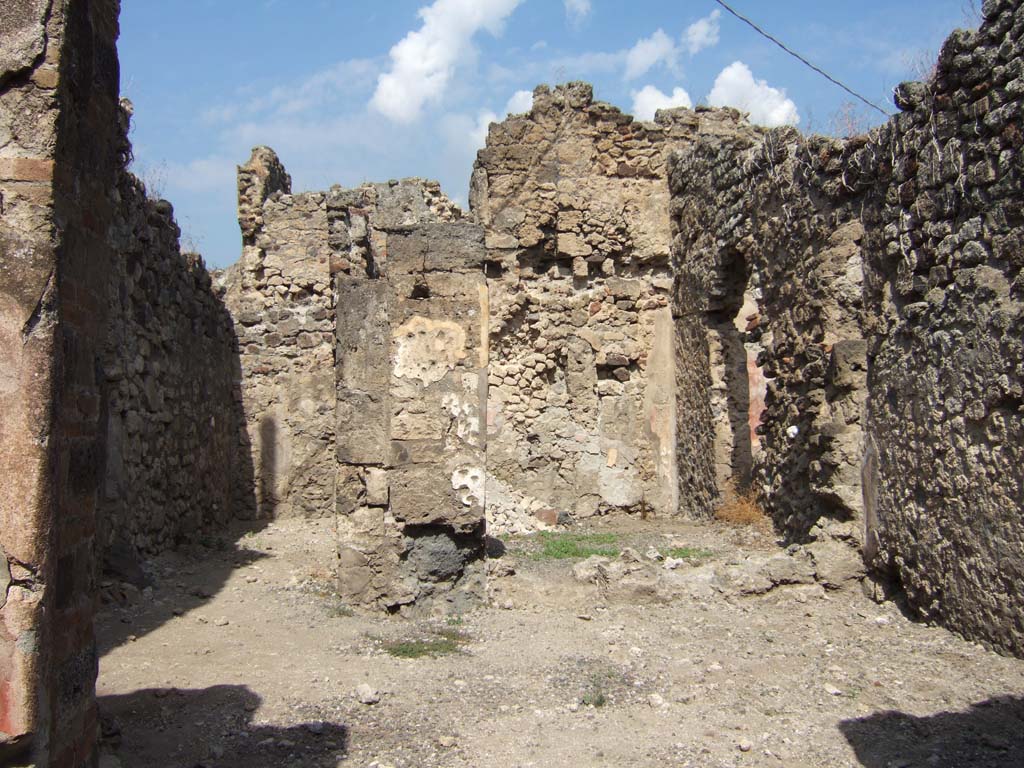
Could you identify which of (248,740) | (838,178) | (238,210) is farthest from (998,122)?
(238,210)


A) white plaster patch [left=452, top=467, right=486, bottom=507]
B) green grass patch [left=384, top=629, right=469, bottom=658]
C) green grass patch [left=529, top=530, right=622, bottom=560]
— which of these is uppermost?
white plaster patch [left=452, top=467, right=486, bottom=507]

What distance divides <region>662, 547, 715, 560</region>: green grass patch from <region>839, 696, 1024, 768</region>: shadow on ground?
2663 millimetres

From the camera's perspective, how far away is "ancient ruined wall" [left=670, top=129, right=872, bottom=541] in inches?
245

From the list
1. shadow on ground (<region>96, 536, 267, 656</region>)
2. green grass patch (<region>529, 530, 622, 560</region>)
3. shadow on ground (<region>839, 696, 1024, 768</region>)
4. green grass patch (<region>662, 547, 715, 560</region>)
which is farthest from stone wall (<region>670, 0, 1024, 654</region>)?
shadow on ground (<region>96, 536, 267, 656</region>)

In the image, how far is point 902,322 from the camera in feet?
18.0

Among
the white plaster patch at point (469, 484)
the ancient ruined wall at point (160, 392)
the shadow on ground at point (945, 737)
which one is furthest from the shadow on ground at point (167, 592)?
the shadow on ground at point (945, 737)

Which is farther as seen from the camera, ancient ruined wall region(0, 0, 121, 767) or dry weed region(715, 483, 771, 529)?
A: dry weed region(715, 483, 771, 529)

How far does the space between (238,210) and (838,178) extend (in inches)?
287

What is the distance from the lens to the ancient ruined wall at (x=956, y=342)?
14.3ft

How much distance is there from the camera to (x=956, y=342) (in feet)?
15.8

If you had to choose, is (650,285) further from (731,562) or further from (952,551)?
(952,551)

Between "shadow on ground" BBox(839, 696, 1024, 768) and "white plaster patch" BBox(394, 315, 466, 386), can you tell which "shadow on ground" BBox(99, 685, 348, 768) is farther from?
"white plaster patch" BBox(394, 315, 466, 386)

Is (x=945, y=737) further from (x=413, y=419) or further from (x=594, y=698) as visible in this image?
(x=413, y=419)

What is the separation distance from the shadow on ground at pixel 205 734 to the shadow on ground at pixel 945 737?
219 cm
